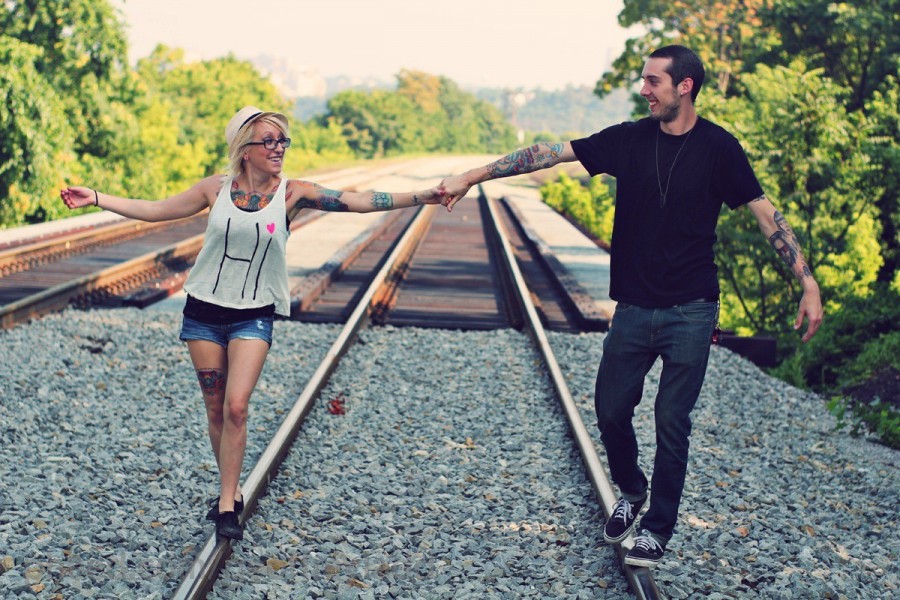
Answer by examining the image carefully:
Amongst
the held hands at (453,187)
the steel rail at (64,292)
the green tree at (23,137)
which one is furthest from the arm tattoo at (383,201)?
the green tree at (23,137)

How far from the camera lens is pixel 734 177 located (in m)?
3.97

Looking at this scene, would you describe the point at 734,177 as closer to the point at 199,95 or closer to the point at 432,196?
the point at 432,196

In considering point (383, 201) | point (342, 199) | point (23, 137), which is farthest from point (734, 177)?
point (23, 137)

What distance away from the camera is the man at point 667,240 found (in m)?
4.00

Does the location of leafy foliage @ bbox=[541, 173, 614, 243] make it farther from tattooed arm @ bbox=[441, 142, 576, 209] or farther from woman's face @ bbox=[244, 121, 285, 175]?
woman's face @ bbox=[244, 121, 285, 175]

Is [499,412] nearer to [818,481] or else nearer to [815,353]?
[818,481]

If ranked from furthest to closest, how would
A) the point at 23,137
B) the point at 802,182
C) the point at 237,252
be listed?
the point at 23,137, the point at 802,182, the point at 237,252

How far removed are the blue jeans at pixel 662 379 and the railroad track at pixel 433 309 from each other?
0.38 metres

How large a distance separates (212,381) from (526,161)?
1.70 meters

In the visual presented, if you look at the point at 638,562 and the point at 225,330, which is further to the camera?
the point at 225,330

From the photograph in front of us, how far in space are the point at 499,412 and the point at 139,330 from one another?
386 cm

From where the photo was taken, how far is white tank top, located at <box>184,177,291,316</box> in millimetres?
4230

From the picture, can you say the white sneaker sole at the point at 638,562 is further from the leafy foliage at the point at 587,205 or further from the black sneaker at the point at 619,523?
the leafy foliage at the point at 587,205

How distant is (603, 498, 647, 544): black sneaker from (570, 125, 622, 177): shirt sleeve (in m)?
1.51
